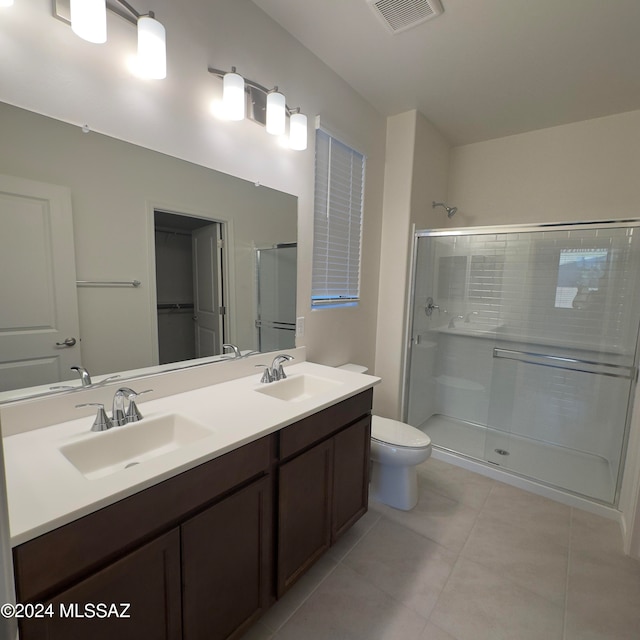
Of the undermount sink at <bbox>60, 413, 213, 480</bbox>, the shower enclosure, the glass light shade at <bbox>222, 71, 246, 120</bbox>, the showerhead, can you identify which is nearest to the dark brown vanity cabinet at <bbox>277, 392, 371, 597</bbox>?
the undermount sink at <bbox>60, 413, 213, 480</bbox>

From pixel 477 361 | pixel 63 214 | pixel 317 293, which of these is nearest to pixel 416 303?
pixel 477 361

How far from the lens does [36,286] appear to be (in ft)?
3.66

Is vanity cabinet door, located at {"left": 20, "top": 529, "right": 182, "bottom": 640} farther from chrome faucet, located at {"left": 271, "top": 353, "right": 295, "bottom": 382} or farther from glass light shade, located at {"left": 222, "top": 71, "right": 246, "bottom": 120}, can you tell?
glass light shade, located at {"left": 222, "top": 71, "right": 246, "bottom": 120}

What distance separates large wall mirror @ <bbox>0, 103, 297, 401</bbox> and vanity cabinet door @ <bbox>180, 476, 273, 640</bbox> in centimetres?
67

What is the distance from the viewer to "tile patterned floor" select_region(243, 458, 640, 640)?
4.45ft

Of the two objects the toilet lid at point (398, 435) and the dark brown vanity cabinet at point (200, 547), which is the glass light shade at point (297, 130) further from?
the toilet lid at point (398, 435)

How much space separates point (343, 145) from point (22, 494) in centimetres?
234

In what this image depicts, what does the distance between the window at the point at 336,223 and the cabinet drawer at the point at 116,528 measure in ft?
4.41

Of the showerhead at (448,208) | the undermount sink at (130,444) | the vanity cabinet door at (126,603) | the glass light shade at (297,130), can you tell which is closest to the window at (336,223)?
the glass light shade at (297,130)

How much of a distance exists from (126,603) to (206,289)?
1145 mm

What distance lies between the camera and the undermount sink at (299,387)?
1713mm

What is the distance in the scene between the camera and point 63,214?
45.6 inches

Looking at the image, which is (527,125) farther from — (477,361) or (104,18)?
(104,18)

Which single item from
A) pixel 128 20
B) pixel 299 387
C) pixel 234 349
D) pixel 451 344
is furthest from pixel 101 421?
pixel 451 344
